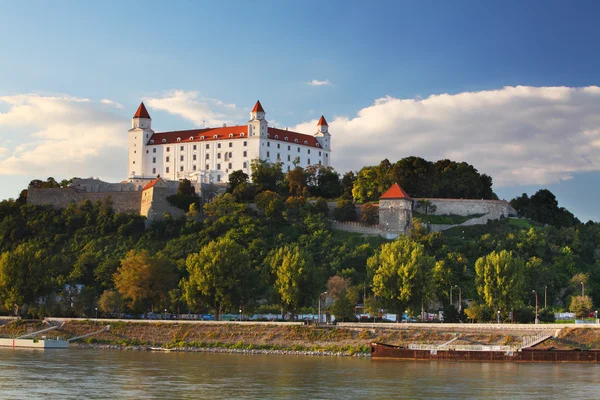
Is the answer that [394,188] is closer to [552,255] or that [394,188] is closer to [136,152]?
[552,255]

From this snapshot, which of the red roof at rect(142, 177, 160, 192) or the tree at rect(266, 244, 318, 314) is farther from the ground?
the red roof at rect(142, 177, 160, 192)

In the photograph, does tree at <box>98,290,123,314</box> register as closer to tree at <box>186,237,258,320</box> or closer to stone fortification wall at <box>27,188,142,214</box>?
tree at <box>186,237,258,320</box>

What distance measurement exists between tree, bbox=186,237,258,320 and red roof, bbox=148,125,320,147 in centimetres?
4061

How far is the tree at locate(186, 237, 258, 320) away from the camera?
209 feet

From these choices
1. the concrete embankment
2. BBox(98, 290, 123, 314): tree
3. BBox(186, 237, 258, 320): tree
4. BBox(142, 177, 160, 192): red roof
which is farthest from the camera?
BBox(142, 177, 160, 192): red roof

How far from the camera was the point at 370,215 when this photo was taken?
87.9 metres

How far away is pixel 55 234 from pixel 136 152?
20.3 meters

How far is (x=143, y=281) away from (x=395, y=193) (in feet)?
99.3

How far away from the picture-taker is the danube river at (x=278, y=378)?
120ft

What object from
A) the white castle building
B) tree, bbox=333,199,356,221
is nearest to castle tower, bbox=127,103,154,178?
the white castle building

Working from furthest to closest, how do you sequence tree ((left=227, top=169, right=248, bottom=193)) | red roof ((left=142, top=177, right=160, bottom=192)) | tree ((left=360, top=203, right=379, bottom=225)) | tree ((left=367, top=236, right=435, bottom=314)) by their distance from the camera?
1. tree ((left=227, top=169, right=248, bottom=193))
2. red roof ((left=142, top=177, right=160, bottom=192))
3. tree ((left=360, top=203, right=379, bottom=225))
4. tree ((left=367, top=236, right=435, bottom=314))

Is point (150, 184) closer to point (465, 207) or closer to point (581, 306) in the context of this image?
point (465, 207)

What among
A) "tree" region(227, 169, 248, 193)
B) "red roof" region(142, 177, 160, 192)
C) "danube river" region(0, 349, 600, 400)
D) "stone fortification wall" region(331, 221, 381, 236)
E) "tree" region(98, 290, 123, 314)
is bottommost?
"danube river" region(0, 349, 600, 400)

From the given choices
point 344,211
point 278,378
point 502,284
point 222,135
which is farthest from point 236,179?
point 278,378
